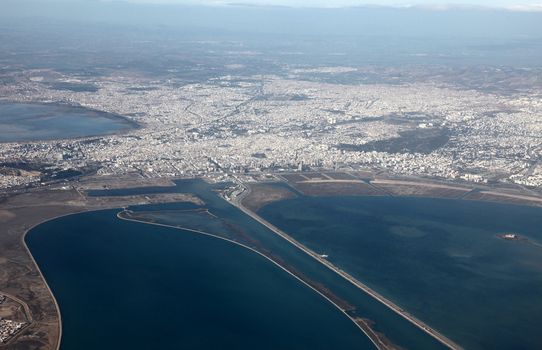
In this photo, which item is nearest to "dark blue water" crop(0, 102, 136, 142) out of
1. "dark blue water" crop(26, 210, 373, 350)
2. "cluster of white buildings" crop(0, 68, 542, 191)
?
"cluster of white buildings" crop(0, 68, 542, 191)

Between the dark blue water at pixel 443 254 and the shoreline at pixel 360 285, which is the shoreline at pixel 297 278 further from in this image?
the dark blue water at pixel 443 254

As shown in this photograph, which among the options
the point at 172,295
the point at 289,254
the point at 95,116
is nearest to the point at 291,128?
the point at 95,116

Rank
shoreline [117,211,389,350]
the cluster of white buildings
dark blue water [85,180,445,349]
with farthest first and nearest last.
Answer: the cluster of white buildings < dark blue water [85,180,445,349] < shoreline [117,211,389,350]

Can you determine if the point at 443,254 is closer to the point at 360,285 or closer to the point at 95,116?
the point at 360,285

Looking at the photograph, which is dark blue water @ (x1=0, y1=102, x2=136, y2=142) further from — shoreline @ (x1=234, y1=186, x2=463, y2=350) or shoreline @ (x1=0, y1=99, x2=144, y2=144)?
shoreline @ (x1=234, y1=186, x2=463, y2=350)

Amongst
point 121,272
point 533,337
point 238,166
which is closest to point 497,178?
point 238,166
